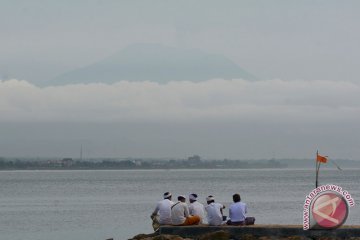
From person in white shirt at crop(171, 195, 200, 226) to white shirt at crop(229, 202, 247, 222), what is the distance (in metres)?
1.31

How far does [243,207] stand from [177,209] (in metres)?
2.11

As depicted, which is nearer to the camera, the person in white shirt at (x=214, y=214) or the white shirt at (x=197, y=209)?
the person in white shirt at (x=214, y=214)

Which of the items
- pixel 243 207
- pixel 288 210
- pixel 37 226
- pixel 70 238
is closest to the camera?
pixel 243 207

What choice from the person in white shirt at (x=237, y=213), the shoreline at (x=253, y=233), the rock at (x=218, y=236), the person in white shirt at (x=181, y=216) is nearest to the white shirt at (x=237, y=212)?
the person in white shirt at (x=237, y=213)

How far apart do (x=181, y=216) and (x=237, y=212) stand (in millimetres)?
1845

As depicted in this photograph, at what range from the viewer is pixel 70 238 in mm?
50219

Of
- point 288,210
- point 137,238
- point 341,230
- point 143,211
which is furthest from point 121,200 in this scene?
Result: point 341,230

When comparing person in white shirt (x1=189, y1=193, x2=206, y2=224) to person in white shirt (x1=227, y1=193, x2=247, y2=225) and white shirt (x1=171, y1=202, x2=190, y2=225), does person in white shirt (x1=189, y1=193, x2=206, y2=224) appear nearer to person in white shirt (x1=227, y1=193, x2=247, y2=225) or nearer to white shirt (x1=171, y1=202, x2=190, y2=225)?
white shirt (x1=171, y1=202, x2=190, y2=225)

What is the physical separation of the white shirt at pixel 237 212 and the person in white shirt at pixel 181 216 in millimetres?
1311

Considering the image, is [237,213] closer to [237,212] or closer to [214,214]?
[237,212]

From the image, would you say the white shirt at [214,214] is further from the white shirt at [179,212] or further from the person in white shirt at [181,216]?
the white shirt at [179,212]

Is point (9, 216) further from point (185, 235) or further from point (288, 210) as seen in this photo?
point (185, 235)

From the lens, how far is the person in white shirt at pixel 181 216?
3081cm

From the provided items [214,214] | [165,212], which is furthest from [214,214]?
[165,212]
